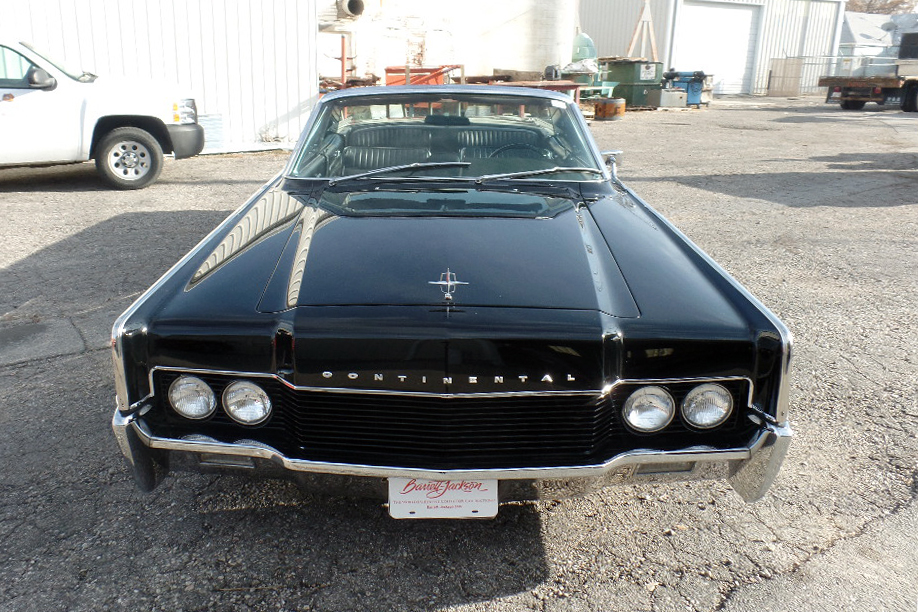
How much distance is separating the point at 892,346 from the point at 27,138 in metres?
8.25

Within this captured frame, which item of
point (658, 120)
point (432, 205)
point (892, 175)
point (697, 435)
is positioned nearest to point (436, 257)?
point (432, 205)

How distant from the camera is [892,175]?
35.3ft

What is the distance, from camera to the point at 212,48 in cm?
1145

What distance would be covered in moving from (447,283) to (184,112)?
7723 mm

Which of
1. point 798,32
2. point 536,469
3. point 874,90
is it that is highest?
point 798,32

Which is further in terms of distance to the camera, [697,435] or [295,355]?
[697,435]

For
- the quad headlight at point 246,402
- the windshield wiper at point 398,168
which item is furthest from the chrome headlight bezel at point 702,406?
the windshield wiper at point 398,168

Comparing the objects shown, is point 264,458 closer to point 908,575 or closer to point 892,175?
point 908,575

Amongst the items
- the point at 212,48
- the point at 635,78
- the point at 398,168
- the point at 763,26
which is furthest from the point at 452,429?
the point at 763,26

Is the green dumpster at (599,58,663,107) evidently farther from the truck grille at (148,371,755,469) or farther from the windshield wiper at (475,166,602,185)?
the truck grille at (148,371,755,469)

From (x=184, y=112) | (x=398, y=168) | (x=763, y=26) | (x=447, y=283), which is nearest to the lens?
(x=447, y=283)

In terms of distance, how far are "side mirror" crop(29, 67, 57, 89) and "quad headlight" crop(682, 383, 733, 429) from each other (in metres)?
8.02

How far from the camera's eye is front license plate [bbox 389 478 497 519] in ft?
7.12

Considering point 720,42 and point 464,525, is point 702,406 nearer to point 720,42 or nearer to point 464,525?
point 464,525
